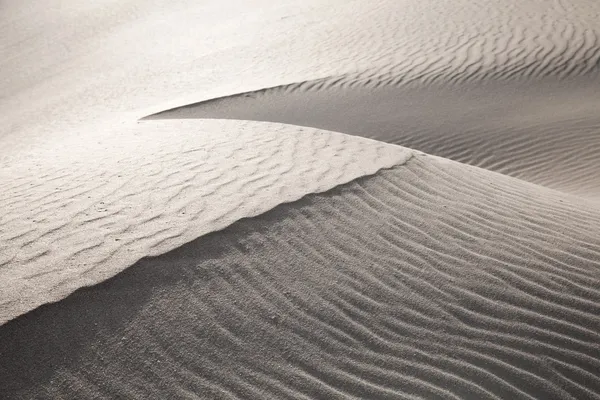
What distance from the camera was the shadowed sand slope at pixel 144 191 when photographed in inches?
134

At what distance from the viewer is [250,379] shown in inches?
117

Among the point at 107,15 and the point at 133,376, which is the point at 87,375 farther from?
the point at 107,15

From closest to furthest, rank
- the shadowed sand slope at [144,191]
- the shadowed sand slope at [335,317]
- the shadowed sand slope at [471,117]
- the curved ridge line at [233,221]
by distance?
the shadowed sand slope at [335,317] → the curved ridge line at [233,221] → the shadowed sand slope at [144,191] → the shadowed sand slope at [471,117]

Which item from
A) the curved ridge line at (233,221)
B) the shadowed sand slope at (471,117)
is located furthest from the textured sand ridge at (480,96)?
the curved ridge line at (233,221)

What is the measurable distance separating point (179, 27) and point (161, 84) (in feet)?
19.6

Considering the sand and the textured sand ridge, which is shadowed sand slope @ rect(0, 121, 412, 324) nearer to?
the sand

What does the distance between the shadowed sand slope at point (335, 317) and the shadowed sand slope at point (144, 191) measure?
17cm

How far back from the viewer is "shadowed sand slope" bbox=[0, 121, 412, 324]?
341cm

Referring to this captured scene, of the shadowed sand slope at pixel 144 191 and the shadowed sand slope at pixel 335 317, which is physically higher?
the shadowed sand slope at pixel 144 191

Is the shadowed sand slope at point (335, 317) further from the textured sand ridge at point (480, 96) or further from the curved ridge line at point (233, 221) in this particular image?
the textured sand ridge at point (480, 96)

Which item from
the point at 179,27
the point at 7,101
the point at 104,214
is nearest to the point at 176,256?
the point at 104,214

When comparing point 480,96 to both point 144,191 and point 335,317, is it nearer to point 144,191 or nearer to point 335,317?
point 144,191

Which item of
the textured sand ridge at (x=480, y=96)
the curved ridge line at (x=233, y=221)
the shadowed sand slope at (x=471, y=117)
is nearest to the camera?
the curved ridge line at (x=233, y=221)

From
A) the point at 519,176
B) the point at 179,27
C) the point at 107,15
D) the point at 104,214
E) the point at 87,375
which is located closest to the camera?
the point at 87,375
